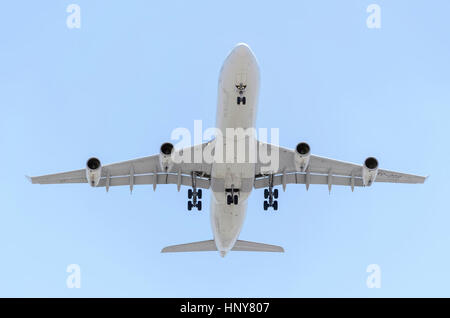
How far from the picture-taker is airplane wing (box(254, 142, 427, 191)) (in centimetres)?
3297

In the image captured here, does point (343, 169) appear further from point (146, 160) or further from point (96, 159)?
point (96, 159)

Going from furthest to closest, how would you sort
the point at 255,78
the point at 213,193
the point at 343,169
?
the point at 343,169
the point at 213,193
the point at 255,78

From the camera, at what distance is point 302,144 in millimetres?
29719

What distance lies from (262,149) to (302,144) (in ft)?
8.46

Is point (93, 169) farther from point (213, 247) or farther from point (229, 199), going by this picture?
point (213, 247)

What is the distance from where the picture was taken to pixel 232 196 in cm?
3120

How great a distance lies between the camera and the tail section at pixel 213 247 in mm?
36750

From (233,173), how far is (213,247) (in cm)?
804

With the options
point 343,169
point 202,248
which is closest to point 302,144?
point 343,169

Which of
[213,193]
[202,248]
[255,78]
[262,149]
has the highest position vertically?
[255,78]

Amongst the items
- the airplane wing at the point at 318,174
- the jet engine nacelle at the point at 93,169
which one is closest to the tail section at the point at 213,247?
the airplane wing at the point at 318,174

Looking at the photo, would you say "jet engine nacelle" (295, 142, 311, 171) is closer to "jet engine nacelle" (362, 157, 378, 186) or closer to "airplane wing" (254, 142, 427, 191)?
"airplane wing" (254, 142, 427, 191)

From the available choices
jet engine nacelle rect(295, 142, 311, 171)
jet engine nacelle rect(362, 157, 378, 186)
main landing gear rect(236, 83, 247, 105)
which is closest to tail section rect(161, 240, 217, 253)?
jet engine nacelle rect(295, 142, 311, 171)

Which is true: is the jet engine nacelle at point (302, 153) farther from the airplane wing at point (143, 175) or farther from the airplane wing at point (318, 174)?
the airplane wing at point (143, 175)
